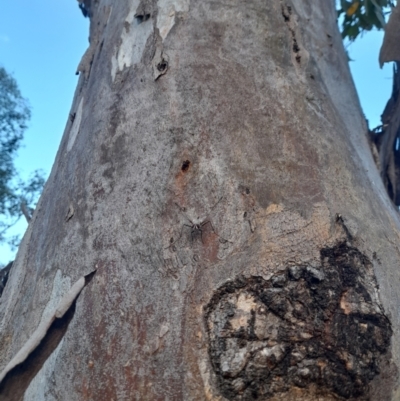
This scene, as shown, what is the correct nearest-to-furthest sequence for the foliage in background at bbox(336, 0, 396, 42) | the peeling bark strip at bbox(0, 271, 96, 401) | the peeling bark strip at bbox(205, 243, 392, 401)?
1. the peeling bark strip at bbox(205, 243, 392, 401)
2. the peeling bark strip at bbox(0, 271, 96, 401)
3. the foliage in background at bbox(336, 0, 396, 42)

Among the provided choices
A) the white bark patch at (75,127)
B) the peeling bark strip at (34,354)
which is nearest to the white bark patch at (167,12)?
the white bark patch at (75,127)

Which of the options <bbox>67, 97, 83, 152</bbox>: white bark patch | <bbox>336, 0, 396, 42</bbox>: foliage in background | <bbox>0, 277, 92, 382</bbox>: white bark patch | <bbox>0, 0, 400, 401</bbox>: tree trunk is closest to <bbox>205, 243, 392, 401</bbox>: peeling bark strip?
<bbox>0, 0, 400, 401</bbox>: tree trunk

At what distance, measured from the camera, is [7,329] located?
1.22m

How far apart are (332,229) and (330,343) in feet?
0.79

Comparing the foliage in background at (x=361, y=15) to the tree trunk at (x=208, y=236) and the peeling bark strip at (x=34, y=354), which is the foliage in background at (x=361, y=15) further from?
the peeling bark strip at (x=34, y=354)

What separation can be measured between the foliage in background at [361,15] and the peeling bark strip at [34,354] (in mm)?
1855

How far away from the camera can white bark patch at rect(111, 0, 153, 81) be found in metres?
1.36

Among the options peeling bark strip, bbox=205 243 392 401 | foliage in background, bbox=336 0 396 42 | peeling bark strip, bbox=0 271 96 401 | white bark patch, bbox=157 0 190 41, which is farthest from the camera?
foliage in background, bbox=336 0 396 42

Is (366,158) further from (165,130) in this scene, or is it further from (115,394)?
(115,394)

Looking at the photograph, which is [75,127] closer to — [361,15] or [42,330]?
[42,330]

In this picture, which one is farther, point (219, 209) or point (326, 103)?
point (326, 103)

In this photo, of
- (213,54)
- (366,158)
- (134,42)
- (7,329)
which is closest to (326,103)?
(366,158)

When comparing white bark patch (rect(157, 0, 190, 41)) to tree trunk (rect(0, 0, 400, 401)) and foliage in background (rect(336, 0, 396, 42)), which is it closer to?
tree trunk (rect(0, 0, 400, 401))

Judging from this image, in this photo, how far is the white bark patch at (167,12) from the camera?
1347mm
